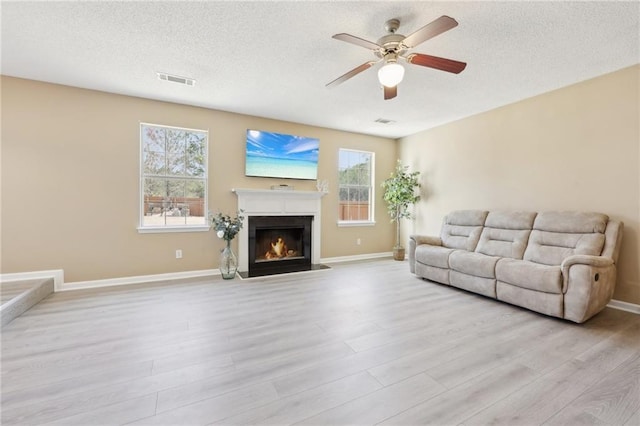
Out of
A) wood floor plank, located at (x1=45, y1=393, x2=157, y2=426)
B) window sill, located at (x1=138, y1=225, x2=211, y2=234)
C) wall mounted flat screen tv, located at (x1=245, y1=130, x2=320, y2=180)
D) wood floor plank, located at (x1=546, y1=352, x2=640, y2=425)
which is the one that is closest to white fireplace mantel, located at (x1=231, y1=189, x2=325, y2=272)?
wall mounted flat screen tv, located at (x1=245, y1=130, x2=320, y2=180)

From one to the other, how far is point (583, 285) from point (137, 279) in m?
5.19

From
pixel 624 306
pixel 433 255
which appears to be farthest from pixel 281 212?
pixel 624 306

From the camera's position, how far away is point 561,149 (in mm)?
3523

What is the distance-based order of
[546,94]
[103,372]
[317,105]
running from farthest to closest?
[317,105]
[546,94]
[103,372]

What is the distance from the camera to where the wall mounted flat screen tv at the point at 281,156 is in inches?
182

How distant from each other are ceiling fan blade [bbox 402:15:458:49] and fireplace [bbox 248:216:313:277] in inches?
131

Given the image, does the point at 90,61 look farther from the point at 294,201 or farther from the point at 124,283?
the point at 294,201

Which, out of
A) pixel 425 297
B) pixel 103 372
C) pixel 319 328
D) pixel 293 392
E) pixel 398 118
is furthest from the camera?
pixel 398 118

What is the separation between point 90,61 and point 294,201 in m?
3.12

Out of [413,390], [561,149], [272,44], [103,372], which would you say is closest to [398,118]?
[561,149]

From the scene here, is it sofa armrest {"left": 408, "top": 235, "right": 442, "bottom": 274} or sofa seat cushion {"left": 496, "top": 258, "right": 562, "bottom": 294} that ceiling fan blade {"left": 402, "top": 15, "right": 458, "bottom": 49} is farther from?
sofa armrest {"left": 408, "top": 235, "right": 442, "bottom": 274}

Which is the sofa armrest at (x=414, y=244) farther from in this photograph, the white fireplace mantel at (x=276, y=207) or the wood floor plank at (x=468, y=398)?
the wood floor plank at (x=468, y=398)

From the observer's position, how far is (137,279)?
153 inches

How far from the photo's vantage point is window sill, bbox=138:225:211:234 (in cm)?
394
